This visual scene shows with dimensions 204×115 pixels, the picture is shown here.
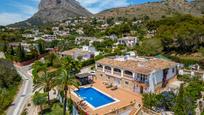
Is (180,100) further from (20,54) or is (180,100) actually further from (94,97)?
(20,54)

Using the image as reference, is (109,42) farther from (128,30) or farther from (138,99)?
(138,99)

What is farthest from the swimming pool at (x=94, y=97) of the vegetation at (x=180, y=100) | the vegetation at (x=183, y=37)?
the vegetation at (x=183, y=37)

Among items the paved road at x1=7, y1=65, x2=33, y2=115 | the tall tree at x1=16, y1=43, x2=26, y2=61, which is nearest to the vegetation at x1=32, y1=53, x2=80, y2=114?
the paved road at x1=7, y1=65, x2=33, y2=115

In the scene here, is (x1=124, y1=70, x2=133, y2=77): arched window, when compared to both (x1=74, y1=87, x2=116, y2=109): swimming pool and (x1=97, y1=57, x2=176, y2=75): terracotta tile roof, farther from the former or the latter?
(x1=74, y1=87, x2=116, y2=109): swimming pool

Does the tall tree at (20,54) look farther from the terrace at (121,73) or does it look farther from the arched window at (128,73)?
the arched window at (128,73)

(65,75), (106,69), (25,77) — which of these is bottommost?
(25,77)

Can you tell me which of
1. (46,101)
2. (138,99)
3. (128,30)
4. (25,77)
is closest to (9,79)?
(25,77)
